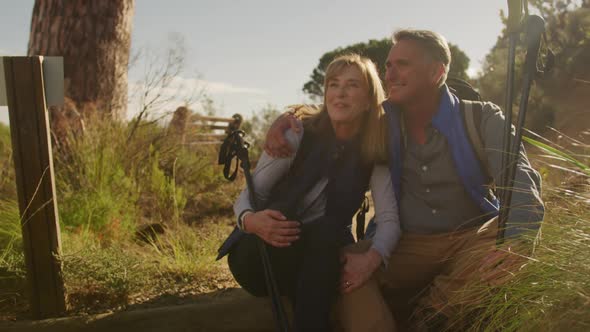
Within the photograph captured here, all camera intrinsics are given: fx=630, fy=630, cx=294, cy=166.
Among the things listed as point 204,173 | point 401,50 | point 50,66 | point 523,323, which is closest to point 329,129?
point 401,50

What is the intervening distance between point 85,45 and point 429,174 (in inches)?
165

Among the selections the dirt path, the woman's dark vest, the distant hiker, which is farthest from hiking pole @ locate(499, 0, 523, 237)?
the dirt path

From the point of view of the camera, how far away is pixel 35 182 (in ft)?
11.0

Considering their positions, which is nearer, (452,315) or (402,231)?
(452,315)

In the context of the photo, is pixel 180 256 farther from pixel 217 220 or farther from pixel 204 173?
pixel 204 173

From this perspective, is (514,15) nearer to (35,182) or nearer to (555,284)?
(555,284)

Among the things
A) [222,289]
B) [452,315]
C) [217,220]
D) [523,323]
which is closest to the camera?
[523,323]

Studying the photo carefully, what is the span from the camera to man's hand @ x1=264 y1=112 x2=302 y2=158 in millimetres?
2832

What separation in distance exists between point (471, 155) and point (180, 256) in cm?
206

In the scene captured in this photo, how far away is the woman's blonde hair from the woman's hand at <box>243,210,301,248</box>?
1.60 feet

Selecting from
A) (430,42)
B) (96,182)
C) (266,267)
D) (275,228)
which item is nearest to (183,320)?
(266,267)

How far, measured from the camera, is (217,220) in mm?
5957

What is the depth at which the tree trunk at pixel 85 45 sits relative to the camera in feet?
19.5

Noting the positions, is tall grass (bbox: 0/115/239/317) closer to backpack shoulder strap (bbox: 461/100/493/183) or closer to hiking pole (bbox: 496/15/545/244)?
backpack shoulder strap (bbox: 461/100/493/183)
